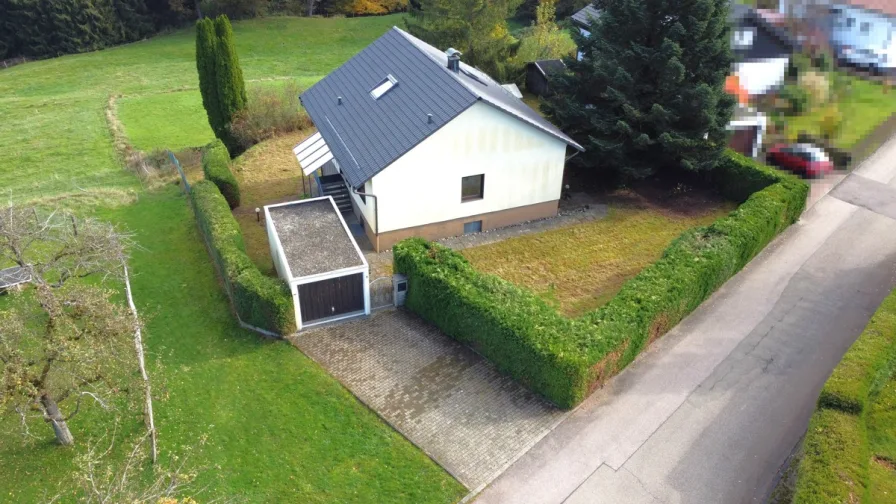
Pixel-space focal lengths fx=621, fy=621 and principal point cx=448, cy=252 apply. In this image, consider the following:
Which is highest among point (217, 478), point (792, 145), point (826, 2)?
point (826, 2)

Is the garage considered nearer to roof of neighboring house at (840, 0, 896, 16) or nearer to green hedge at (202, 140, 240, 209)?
green hedge at (202, 140, 240, 209)

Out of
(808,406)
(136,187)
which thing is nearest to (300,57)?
(136,187)

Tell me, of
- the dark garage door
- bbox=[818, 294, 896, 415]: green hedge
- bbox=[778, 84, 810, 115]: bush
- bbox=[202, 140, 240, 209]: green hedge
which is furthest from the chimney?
bbox=[778, 84, 810, 115]: bush

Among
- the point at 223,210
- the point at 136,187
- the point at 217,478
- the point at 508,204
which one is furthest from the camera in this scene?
the point at 136,187

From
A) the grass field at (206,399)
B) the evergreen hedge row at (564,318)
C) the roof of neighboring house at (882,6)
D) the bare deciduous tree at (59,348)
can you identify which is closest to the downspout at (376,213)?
the evergreen hedge row at (564,318)

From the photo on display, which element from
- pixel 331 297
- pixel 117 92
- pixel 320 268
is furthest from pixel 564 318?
pixel 117 92

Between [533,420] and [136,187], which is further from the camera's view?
[136,187]

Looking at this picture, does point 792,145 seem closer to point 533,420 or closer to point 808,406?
point 808,406
